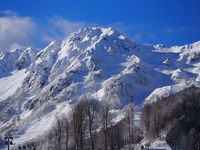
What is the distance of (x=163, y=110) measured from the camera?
12175 cm

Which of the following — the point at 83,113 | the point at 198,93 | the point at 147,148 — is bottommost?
the point at 147,148

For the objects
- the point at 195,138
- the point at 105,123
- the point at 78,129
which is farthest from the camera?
the point at 195,138

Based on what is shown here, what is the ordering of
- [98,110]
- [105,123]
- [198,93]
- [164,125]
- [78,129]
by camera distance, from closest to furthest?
1. [78,129]
2. [105,123]
3. [98,110]
4. [164,125]
5. [198,93]

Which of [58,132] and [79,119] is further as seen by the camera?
[58,132]

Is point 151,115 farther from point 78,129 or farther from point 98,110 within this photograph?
point 78,129

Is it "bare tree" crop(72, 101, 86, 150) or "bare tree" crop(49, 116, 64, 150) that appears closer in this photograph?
"bare tree" crop(72, 101, 86, 150)

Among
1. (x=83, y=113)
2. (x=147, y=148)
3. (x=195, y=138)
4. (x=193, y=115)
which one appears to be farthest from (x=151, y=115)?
(x=83, y=113)

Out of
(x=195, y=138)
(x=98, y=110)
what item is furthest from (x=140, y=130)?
(x=98, y=110)

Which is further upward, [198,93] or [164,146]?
[198,93]

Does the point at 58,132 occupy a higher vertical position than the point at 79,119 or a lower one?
lower

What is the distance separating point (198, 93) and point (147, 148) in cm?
5274

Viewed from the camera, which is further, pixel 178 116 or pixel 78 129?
pixel 178 116

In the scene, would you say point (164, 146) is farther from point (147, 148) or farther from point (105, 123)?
point (105, 123)

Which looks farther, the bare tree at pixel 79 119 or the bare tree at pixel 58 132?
the bare tree at pixel 58 132
